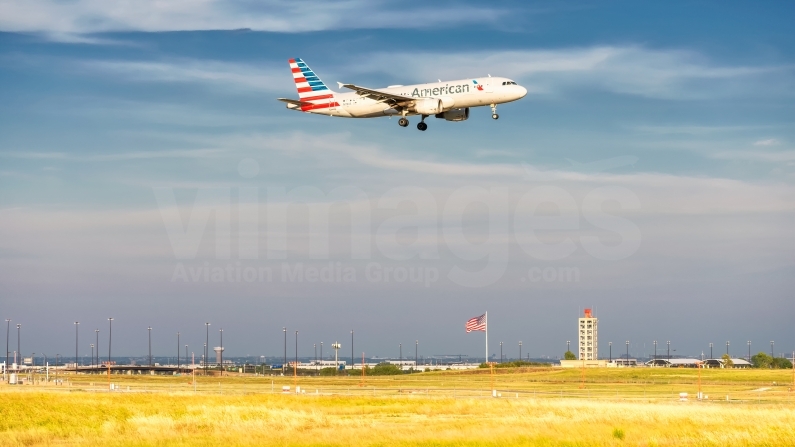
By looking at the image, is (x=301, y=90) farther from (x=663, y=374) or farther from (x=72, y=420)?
(x=663, y=374)

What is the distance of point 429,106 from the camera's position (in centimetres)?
6769

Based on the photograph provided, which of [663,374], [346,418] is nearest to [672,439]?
[346,418]

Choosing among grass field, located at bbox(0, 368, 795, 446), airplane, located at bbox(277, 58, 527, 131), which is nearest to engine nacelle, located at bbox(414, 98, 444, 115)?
airplane, located at bbox(277, 58, 527, 131)

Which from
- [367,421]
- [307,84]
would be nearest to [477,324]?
[307,84]

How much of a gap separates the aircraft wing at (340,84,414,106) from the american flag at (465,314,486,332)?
→ 29.5m

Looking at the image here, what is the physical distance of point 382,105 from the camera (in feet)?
229

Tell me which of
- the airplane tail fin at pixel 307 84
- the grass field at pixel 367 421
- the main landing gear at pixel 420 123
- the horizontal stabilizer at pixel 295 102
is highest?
the airplane tail fin at pixel 307 84

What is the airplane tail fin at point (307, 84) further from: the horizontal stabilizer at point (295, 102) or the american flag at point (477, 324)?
the american flag at point (477, 324)

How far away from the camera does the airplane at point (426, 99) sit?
67000mm

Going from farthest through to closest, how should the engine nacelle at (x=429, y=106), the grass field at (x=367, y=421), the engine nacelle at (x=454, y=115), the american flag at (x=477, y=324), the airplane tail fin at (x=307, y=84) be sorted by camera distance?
the american flag at (x=477, y=324)
the airplane tail fin at (x=307, y=84)
the engine nacelle at (x=454, y=115)
the engine nacelle at (x=429, y=106)
the grass field at (x=367, y=421)

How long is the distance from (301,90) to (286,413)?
34959mm

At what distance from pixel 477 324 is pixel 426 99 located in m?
30.0

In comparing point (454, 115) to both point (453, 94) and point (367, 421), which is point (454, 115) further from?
point (367, 421)

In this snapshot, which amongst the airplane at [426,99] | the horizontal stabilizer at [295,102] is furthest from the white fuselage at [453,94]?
the horizontal stabilizer at [295,102]
